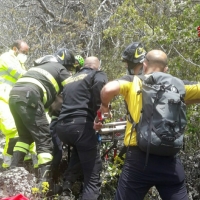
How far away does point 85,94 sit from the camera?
4457 millimetres

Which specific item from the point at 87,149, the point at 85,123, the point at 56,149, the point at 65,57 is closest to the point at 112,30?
the point at 65,57

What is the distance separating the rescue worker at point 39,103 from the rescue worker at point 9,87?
37cm

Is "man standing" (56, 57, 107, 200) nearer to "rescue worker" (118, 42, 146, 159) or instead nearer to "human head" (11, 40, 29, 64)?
"rescue worker" (118, 42, 146, 159)

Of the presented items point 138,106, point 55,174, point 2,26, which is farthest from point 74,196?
point 2,26

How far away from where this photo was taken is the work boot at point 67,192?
450 cm

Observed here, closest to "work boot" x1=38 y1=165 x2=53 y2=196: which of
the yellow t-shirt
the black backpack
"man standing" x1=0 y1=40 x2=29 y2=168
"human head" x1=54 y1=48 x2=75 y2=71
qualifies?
"man standing" x1=0 y1=40 x2=29 y2=168

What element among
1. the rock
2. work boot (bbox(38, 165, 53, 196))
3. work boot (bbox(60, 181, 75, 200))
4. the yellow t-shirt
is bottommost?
work boot (bbox(60, 181, 75, 200))

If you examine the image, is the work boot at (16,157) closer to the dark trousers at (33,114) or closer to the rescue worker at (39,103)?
the rescue worker at (39,103)

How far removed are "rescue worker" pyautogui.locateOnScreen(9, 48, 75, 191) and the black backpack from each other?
6.77 ft

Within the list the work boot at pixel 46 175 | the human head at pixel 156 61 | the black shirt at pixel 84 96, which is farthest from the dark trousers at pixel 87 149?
the human head at pixel 156 61

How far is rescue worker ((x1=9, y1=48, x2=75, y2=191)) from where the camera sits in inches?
191

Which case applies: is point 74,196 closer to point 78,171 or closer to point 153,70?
point 78,171

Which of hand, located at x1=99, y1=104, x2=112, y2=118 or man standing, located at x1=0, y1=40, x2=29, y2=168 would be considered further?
man standing, located at x1=0, y1=40, x2=29, y2=168

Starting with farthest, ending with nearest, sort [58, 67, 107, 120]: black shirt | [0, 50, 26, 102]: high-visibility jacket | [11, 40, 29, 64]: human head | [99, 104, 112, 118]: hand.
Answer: [11, 40, 29, 64]: human head, [0, 50, 26, 102]: high-visibility jacket, [58, 67, 107, 120]: black shirt, [99, 104, 112, 118]: hand
